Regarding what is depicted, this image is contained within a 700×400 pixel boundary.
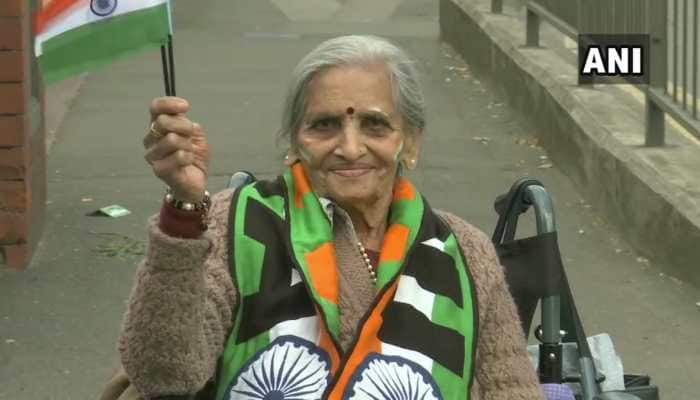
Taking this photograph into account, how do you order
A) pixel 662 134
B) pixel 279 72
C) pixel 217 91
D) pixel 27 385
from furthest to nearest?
pixel 279 72 < pixel 217 91 < pixel 662 134 < pixel 27 385

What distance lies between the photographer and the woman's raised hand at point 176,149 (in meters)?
3.27

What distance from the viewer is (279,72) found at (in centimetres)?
1246

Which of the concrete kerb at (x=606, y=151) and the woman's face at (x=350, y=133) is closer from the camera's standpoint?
the woman's face at (x=350, y=133)

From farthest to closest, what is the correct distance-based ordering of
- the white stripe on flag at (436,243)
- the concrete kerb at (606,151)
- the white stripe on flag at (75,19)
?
the concrete kerb at (606,151)
the white stripe on flag at (436,243)
the white stripe on flag at (75,19)

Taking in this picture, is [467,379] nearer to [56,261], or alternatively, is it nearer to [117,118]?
[56,261]

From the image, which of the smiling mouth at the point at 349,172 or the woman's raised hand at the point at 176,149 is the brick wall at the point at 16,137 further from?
the woman's raised hand at the point at 176,149

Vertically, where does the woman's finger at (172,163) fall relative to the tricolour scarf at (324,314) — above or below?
above

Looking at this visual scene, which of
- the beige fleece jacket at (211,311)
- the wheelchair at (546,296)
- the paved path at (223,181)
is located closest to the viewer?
the beige fleece jacket at (211,311)

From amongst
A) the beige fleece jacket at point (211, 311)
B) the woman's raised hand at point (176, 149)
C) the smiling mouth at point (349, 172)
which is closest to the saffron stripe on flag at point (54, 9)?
the woman's raised hand at point (176, 149)

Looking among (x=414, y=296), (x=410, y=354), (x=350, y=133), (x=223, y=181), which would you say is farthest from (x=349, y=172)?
(x=223, y=181)

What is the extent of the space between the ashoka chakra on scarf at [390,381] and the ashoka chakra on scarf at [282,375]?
0.24 feet

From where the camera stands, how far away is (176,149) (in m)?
3.29

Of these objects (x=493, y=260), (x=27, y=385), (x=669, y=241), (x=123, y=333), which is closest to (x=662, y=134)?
(x=669, y=241)

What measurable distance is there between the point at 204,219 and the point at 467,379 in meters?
0.76
